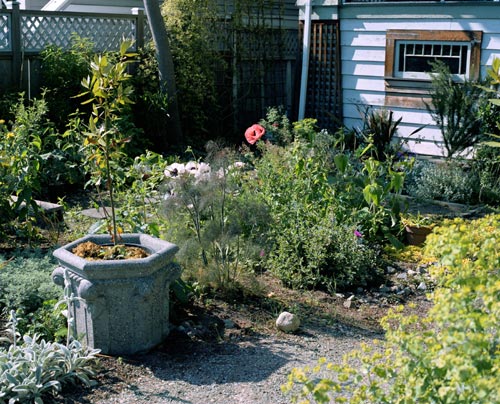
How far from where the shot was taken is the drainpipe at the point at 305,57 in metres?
12.1

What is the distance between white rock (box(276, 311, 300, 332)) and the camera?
493 centimetres

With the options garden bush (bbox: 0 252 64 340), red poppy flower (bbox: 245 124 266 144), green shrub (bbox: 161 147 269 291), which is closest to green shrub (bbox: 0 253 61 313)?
garden bush (bbox: 0 252 64 340)

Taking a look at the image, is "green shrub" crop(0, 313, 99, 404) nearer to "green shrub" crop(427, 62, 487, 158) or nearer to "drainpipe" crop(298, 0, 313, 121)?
"green shrub" crop(427, 62, 487, 158)

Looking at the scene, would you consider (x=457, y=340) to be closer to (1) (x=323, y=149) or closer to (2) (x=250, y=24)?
(1) (x=323, y=149)

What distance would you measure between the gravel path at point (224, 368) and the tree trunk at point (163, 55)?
22.9 feet

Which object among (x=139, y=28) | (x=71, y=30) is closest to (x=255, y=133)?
(x=71, y=30)

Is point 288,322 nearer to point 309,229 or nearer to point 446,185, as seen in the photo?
point 309,229

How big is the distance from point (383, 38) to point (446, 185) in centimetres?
353

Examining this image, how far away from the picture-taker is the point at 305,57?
1241cm

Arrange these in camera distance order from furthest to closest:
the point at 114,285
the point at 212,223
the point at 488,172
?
the point at 488,172, the point at 212,223, the point at 114,285

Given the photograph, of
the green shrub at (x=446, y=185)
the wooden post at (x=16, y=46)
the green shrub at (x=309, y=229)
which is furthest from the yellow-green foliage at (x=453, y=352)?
the wooden post at (x=16, y=46)

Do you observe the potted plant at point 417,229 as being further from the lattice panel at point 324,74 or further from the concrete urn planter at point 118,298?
the lattice panel at point 324,74

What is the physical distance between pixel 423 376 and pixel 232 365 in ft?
6.26

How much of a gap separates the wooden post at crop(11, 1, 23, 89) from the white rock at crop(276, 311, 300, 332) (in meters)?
6.81
